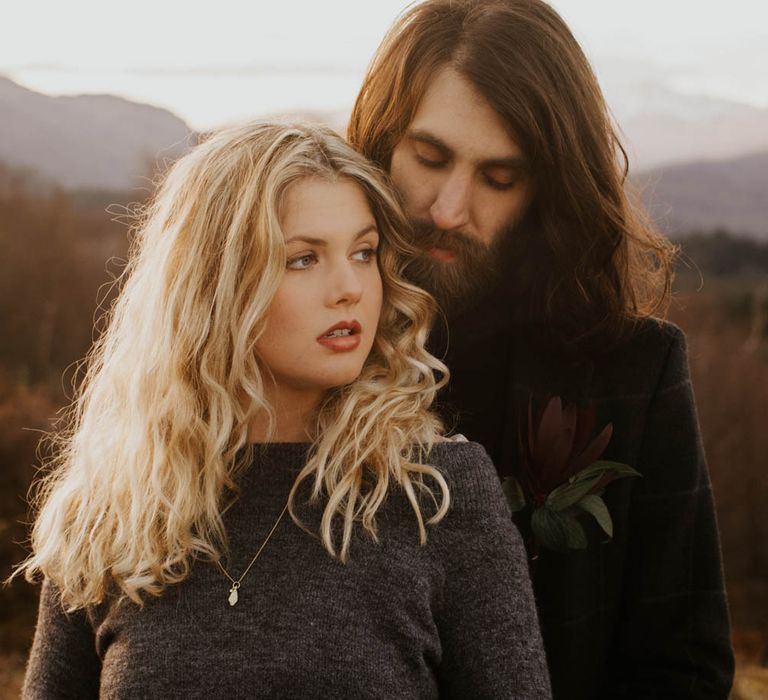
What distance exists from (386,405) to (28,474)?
494 cm

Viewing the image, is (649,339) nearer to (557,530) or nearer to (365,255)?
(557,530)

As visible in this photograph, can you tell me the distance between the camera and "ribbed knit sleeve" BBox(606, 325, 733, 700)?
2.73 metres

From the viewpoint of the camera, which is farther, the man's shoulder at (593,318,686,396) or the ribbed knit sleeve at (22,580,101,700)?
the man's shoulder at (593,318,686,396)

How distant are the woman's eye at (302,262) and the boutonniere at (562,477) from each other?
0.76 metres

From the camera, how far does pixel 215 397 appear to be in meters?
2.42

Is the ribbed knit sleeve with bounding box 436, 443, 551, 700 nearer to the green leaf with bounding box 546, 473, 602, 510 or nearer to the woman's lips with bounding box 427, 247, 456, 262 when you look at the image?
the green leaf with bounding box 546, 473, 602, 510

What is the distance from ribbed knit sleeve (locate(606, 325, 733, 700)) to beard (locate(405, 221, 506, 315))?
1.95 feet

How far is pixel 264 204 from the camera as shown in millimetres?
2283

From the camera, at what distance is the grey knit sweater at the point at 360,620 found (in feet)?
7.04

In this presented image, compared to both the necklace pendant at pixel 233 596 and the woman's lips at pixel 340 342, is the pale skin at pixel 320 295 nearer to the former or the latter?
the woman's lips at pixel 340 342

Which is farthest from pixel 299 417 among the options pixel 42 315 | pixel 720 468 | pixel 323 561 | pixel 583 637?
pixel 42 315

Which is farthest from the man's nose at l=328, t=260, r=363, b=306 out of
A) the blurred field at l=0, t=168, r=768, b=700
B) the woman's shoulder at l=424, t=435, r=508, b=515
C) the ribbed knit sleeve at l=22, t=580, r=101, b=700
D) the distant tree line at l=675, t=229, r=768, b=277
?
the distant tree line at l=675, t=229, r=768, b=277

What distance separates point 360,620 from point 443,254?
1.11m

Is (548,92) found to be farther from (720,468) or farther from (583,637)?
(720,468)
